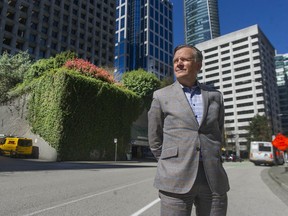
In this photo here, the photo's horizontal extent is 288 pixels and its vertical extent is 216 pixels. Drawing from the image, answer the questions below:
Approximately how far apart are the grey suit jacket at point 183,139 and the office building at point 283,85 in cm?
13724

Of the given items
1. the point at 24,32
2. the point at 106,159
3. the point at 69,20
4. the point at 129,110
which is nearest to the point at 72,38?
the point at 69,20

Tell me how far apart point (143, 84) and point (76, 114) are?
15613mm

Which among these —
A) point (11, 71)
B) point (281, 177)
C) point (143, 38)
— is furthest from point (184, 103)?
point (143, 38)

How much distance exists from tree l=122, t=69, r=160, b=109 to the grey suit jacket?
3874cm

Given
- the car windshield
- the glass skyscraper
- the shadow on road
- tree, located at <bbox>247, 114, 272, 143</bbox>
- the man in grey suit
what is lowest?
the shadow on road

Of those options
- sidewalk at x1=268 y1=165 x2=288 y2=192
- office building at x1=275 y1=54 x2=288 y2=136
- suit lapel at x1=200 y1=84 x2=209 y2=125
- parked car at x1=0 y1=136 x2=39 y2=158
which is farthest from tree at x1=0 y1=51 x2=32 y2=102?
office building at x1=275 y1=54 x2=288 y2=136

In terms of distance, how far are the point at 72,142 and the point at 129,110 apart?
398 inches

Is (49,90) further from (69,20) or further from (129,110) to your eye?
(69,20)

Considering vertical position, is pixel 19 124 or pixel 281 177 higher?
pixel 19 124

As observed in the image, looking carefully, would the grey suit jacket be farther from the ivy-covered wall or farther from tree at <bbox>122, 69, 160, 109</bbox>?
tree at <bbox>122, 69, 160, 109</bbox>

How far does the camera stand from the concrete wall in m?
26.7

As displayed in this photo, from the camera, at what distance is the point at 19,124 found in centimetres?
3136

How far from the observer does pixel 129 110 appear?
35.4 metres

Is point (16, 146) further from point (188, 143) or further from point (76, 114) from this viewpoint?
point (188, 143)
